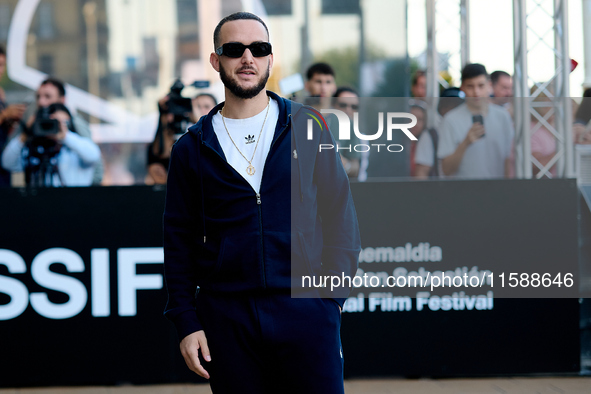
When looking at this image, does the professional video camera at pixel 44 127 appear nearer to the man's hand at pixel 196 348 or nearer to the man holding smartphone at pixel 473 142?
the man holding smartphone at pixel 473 142

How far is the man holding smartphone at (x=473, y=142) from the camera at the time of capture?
4883mm

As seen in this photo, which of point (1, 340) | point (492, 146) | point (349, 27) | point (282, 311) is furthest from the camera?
point (349, 27)

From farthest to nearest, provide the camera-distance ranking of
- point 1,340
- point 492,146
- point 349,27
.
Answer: point 349,27, point 492,146, point 1,340

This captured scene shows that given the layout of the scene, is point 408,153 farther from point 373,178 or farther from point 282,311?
point 282,311

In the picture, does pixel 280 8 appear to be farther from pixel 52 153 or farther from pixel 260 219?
pixel 260 219

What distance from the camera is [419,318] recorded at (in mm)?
4766

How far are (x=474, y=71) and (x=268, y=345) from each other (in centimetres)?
385

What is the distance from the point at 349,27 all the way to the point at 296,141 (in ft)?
20.1

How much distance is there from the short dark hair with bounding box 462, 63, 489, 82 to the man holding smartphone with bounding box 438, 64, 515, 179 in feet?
1.48

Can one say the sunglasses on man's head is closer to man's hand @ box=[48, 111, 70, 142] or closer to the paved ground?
the paved ground

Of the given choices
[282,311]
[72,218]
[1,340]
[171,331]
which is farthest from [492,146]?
[1,340]

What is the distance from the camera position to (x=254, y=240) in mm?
2209

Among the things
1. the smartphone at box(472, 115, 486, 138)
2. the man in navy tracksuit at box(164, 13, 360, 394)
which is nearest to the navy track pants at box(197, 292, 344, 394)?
the man in navy tracksuit at box(164, 13, 360, 394)

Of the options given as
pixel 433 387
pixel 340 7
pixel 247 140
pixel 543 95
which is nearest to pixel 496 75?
pixel 543 95
